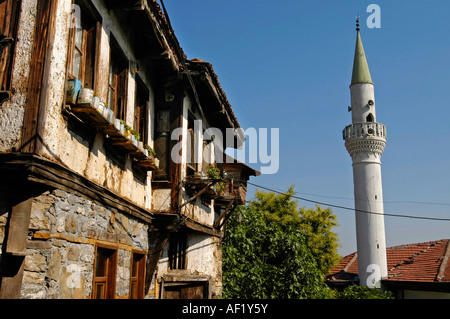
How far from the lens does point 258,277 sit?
56.4 feet

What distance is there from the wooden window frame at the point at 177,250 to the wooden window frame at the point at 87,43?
502 centimetres

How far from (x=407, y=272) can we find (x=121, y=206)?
72.9 ft

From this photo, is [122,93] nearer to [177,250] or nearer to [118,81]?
[118,81]

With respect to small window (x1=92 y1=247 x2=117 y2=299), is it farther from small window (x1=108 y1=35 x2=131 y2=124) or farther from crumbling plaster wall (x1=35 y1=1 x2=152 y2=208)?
small window (x1=108 y1=35 x2=131 y2=124)

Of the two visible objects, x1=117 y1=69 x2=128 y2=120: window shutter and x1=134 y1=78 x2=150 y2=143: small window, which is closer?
x1=117 y1=69 x2=128 y2=120: window shutter

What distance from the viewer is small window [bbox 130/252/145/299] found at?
814 centimetres

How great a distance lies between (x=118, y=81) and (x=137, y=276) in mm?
3398

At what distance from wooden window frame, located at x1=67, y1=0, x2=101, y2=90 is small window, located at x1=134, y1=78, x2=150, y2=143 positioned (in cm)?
222

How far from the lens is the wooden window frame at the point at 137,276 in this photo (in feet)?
26.6

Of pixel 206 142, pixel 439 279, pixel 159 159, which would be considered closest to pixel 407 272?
pixel 439 279

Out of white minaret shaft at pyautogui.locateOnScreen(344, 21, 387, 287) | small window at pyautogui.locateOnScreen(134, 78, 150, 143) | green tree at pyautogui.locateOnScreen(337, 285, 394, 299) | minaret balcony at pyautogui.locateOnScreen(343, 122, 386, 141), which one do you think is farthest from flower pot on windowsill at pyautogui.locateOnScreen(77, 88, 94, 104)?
minaret balcony at pyautogui.locateOnScreen(343, 122, 386, 141)

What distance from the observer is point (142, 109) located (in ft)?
29.6

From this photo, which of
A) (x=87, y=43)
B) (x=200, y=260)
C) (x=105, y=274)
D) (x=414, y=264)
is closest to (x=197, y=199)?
(x=200, y=260)

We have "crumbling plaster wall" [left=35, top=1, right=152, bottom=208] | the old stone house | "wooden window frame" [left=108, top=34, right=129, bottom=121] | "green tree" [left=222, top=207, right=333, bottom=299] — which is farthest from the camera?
"green tree" [left=222, top=207, right=333, bottom=299]
